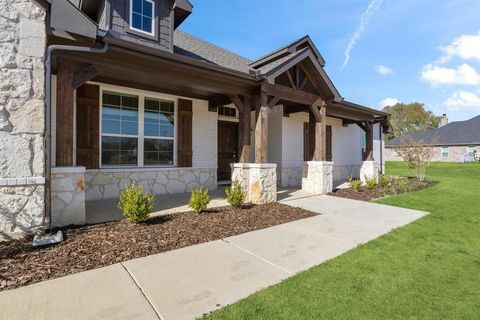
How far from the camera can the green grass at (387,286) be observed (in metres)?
2.51

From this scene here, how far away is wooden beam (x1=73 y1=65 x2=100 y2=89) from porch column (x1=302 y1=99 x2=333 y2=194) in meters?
6.35

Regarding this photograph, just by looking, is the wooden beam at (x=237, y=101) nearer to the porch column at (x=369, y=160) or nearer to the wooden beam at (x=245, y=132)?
the wooden beam at (x=245, y=132)

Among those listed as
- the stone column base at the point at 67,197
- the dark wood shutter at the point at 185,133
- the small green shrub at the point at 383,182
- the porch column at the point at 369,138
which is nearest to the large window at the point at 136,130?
the dark wood shutter at the point at 185,133

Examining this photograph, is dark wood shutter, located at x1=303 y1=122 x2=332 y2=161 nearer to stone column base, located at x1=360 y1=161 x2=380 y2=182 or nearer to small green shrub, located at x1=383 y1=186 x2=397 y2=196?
stone column base, located at x1=360 y1=161 x2=380 y2=182

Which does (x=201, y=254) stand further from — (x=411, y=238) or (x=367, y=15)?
(x=367, y=15)

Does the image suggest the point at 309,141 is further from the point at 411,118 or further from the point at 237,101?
the point at 411,118

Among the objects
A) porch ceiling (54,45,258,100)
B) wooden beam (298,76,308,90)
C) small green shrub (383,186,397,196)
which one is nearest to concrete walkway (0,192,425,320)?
porch ceiling (54,45,258,100)

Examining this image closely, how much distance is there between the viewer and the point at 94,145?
6914 mm

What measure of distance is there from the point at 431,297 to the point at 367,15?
10.4 metres

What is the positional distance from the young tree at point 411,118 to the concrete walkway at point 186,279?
53.6m

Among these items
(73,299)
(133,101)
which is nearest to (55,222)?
(73,299)

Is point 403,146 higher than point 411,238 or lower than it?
higher

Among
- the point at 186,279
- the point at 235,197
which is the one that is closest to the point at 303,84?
the point at 235,197

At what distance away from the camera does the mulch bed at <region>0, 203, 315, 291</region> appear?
10.2ft
